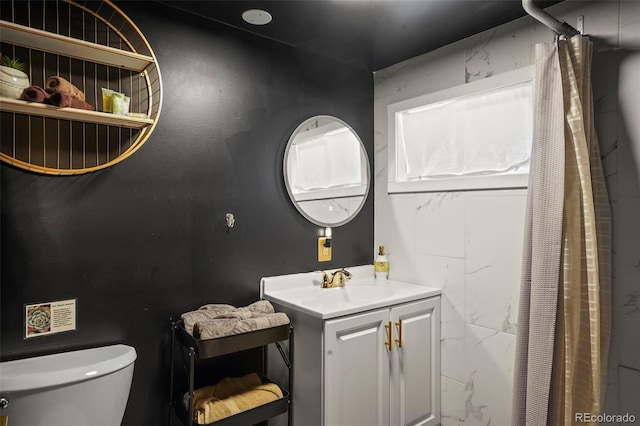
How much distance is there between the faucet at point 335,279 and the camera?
215 cm

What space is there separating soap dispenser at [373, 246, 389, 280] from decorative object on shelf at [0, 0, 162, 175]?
1529 millimetres

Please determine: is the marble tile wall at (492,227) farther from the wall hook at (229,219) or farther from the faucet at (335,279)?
the wall hook at (229,219)

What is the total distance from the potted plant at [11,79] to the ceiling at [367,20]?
72cm

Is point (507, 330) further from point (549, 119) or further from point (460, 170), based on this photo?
point (549, 119)

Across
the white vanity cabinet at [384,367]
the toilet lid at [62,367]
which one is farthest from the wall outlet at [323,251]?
the toilet lid at [62,367]

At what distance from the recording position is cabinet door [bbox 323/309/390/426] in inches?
64.8

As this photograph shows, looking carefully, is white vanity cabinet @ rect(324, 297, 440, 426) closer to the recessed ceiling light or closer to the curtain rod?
the curtain rod

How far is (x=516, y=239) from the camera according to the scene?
1.83 meters

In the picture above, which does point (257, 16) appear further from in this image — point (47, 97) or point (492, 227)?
point (492, 227)

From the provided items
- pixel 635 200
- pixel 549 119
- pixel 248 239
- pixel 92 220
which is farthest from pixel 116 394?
pixel 635 200

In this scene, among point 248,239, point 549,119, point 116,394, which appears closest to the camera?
point 116,394

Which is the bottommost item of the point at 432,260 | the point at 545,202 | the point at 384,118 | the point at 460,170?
the point at 432,260

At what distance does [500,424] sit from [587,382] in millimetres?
624
